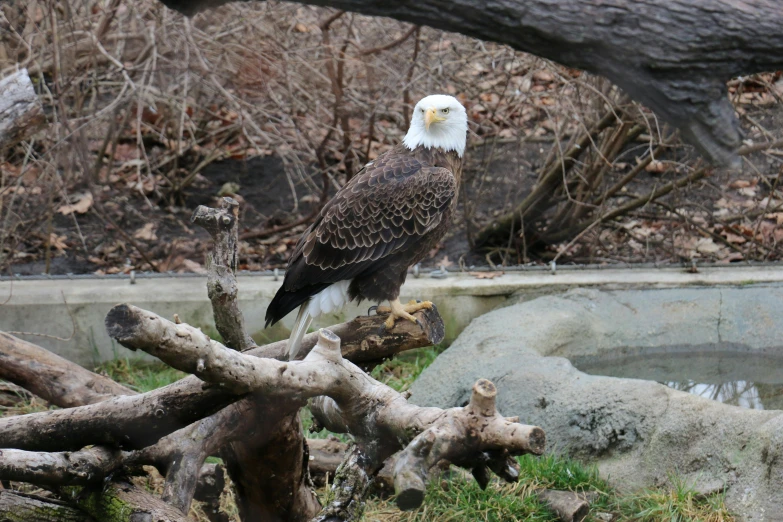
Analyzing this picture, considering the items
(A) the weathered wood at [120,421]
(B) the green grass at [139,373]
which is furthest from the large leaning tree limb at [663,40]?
(B) the green grass at [139,373]

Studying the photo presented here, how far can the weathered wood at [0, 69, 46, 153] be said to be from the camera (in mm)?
3375

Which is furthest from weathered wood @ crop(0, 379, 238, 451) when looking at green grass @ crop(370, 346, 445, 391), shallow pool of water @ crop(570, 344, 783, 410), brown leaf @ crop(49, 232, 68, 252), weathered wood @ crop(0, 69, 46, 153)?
brown leaf @ crop(49, 232, 68, 252)

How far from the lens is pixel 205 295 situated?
18.5ft

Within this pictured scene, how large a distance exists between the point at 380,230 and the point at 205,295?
1919mm

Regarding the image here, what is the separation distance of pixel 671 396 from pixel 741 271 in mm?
2080

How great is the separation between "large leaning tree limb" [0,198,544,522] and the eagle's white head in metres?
1.22

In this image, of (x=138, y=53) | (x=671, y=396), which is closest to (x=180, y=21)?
(x=138, y=53)

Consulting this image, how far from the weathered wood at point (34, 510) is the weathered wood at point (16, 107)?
1.40 metres

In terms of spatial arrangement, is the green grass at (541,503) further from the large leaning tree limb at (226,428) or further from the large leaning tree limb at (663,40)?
the large leaning tree limb at (663,40)

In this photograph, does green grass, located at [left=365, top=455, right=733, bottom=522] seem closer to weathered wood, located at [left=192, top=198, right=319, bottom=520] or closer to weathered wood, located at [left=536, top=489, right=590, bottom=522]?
weathered wood, located at [left=536, top=489, right=590, bottom=522]

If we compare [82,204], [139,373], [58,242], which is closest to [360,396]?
[139,373]

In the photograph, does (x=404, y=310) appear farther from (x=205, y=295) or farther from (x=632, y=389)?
(x=205, y=295)

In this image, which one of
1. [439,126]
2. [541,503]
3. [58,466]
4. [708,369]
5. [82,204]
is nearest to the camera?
[58,466]

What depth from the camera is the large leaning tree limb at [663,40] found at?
2.58m
